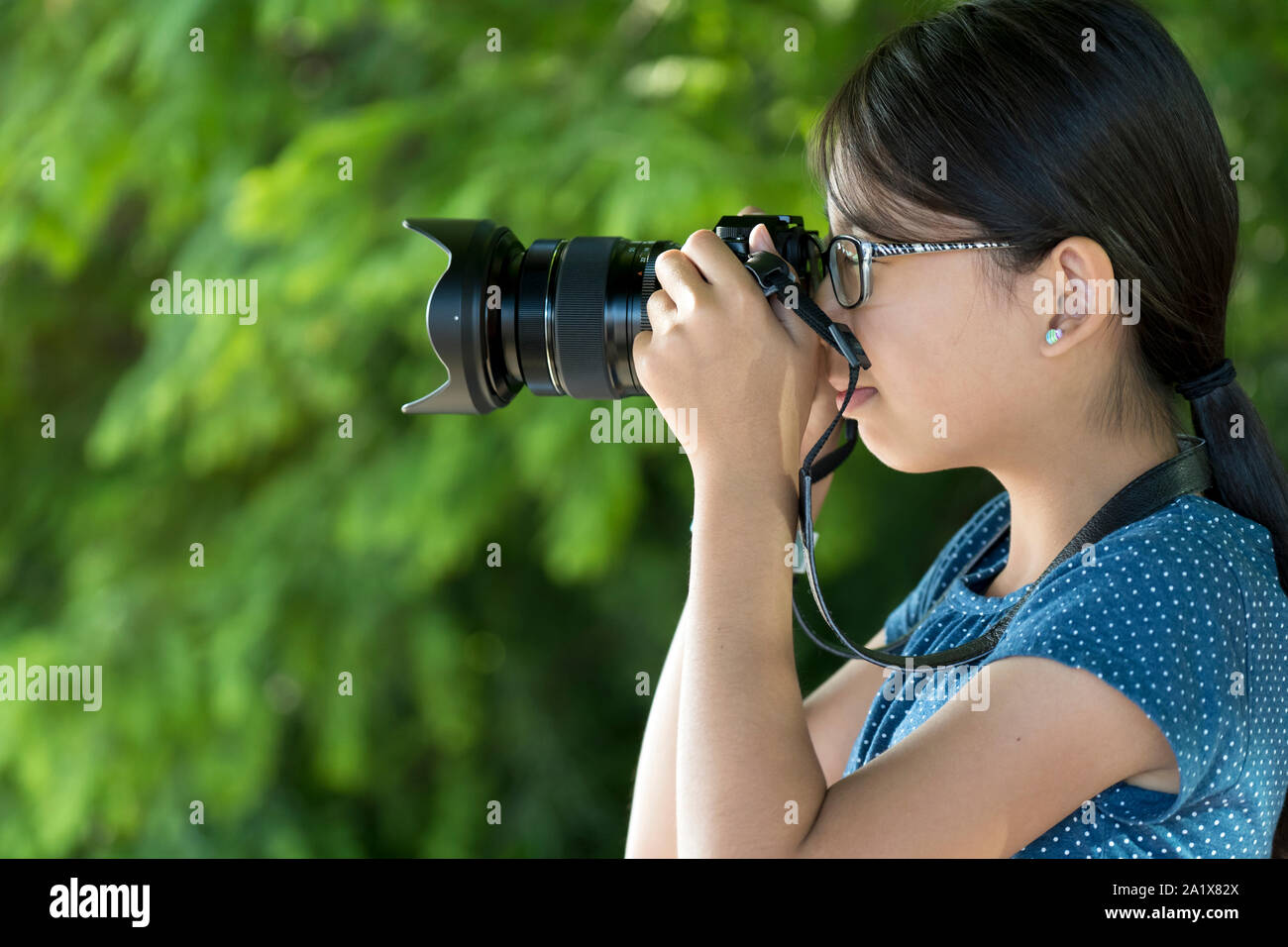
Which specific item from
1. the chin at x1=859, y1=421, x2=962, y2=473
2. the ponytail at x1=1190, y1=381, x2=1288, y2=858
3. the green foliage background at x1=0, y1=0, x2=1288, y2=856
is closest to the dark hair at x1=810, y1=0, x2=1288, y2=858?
the ponytail at x1=1190, y1=381, x2=1288, y2=858

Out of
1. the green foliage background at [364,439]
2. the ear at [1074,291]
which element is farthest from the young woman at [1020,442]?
the green foliage background at [364,439]

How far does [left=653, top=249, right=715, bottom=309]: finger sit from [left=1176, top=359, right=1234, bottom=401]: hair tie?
1.14 ft

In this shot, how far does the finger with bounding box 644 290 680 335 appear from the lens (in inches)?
32.3

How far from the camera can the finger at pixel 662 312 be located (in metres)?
0.82

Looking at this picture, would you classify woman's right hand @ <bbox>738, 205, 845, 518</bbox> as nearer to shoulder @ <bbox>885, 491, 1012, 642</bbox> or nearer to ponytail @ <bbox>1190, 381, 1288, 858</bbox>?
shoulder @ <bbox>885, 491, 1012, 642</bbox>

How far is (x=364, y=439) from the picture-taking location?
1863 mm

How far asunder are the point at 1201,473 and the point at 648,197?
0.81m

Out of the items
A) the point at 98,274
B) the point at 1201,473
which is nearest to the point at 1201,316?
the point at 1201,473

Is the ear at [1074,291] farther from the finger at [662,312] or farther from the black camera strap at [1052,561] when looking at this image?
the finger at [662,312]

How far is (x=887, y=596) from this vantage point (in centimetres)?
195

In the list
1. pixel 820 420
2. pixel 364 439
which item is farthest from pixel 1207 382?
pixel 364 439

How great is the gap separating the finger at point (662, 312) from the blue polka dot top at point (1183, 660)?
30 centimetres

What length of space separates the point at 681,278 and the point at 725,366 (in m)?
0.08
